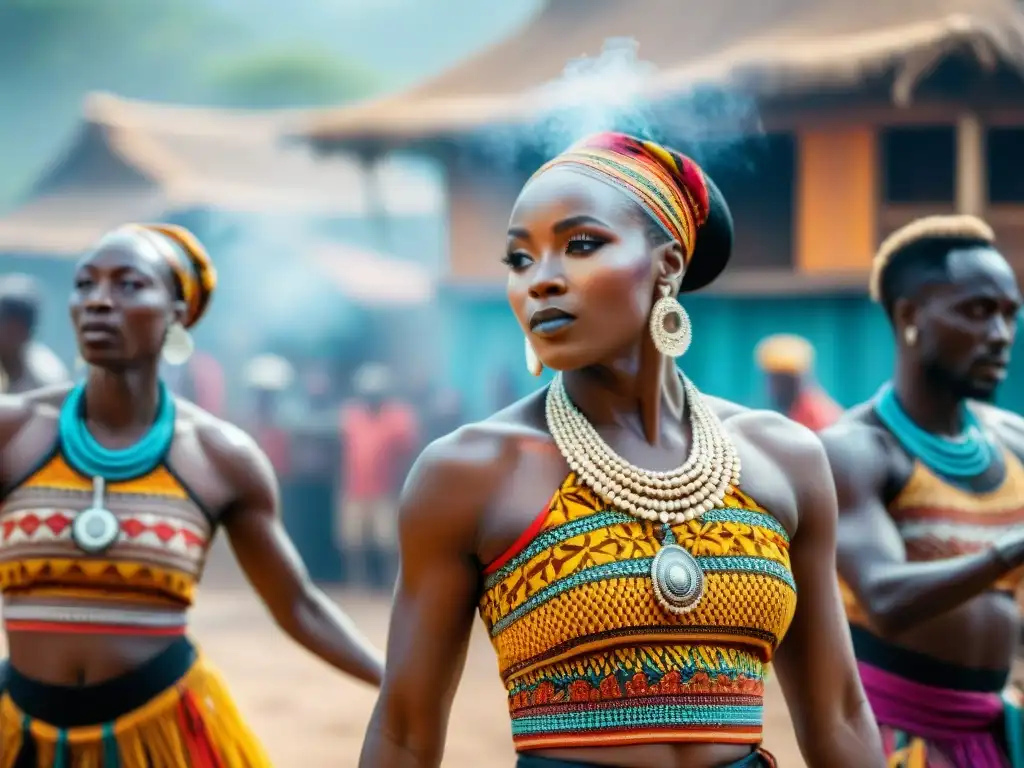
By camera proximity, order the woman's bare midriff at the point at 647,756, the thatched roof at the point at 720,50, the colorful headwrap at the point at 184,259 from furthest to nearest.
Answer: the thatched roof at the point at 720,50 → the colorful headwrap at the point at 184,259 → the woman's bare midriff at the point at 647,756

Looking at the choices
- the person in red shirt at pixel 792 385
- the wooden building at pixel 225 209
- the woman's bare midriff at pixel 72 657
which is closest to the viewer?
the woman's bare midriff at pixel 72 657

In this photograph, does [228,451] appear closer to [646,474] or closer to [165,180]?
[646,474]

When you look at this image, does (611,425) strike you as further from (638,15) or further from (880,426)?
(638,15)

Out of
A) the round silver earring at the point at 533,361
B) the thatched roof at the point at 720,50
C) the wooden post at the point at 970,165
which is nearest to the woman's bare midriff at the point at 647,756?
the round silver earring at the point at 533,361

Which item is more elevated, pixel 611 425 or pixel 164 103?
pixel 164 103

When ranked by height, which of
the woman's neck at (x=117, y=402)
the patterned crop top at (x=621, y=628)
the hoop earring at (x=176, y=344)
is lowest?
the patterned crop top at (x=621, y=628)

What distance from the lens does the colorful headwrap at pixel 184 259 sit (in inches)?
195

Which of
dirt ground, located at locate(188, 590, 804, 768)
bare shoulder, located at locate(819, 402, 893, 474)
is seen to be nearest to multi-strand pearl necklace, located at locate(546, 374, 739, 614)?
bare shoulder, located at locate(819, 402, 893, 474)

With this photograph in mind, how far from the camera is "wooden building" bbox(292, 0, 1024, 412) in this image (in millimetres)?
13148

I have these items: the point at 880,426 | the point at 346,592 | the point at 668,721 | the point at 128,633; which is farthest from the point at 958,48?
the point at 668,721

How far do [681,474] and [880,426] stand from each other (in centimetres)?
183

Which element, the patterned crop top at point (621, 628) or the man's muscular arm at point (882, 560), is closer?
the patterned crop top at point (621, 628)

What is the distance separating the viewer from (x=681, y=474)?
3.01 m

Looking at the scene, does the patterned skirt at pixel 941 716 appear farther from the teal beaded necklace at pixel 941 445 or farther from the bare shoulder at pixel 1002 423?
the bare shoulder at pixel 1002 423
